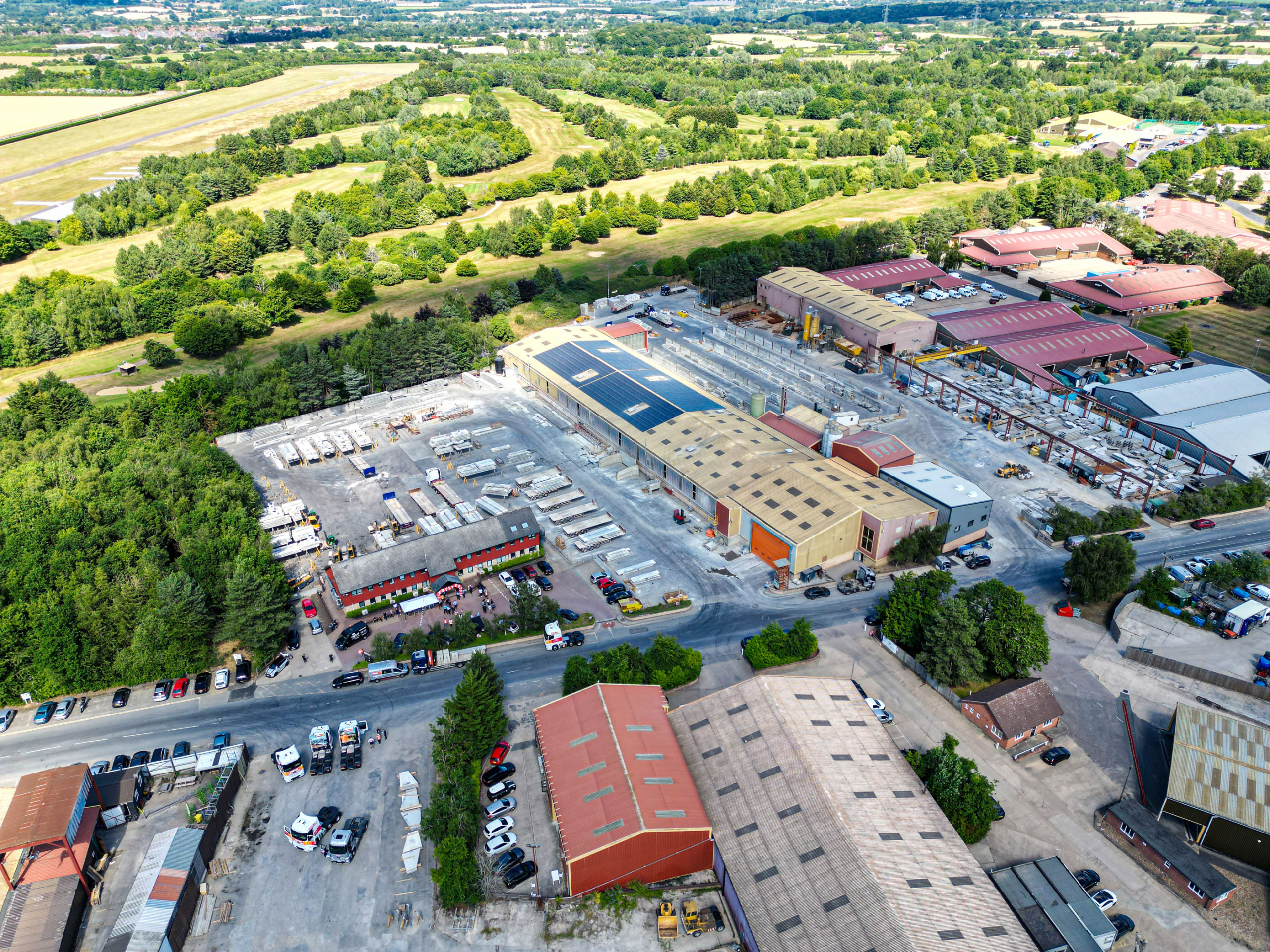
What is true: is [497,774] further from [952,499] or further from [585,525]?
[952,499]

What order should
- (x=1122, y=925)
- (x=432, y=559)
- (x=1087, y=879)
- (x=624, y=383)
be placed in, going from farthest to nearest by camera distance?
(x=624, y=383) → (x=432, y=559) → (x=1087, y=879) → (x=1122, y=925)

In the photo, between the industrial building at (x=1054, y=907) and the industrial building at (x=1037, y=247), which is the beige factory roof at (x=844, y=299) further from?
the industrial building at (x=1054, y=907)

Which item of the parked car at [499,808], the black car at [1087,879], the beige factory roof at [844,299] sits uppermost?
the beige factory roof at [844,299]

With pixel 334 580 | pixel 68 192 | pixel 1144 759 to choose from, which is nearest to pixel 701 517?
pixel 334 580

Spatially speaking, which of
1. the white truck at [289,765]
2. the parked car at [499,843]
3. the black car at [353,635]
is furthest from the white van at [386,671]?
the parked car at [499,843]

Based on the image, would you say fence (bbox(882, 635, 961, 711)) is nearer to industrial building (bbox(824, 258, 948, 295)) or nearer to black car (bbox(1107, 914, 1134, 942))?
black car (bbox(1107, 914, 1134, 942))

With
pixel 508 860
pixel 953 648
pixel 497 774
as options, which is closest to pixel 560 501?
pixel 497 774
